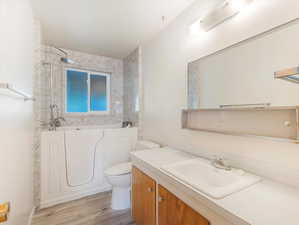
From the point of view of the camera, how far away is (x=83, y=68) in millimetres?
2922

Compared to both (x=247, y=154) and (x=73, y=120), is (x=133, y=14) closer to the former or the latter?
(x=247, y=154)

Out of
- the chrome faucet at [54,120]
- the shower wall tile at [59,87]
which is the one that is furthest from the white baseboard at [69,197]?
the chrome faucet at [54,120]

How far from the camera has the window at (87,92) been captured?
2898 mm

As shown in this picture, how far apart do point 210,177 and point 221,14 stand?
52.4 inches

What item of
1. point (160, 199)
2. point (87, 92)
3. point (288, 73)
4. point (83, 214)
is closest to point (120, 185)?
point (83, 214)

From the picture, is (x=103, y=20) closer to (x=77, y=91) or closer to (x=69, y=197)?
(x=77, y=91)

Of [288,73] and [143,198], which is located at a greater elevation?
[288,73]

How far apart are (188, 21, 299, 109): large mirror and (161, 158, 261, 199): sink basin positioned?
1.70ft

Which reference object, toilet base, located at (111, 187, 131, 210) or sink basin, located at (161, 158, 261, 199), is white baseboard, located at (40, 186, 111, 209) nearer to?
toilet base, located at (111, 187, 131, 210)

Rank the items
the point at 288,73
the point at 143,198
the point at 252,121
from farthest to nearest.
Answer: the point at 143,198
the point at 252,121
the point at 288,73

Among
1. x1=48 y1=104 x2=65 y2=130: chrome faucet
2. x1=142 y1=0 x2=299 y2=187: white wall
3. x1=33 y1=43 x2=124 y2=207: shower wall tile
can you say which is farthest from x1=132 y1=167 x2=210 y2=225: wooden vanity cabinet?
x1=48 y1=104 x2=65 y2=130: chrome faucet

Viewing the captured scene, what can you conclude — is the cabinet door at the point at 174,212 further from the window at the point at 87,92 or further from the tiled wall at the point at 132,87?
the window at the point at 87,92

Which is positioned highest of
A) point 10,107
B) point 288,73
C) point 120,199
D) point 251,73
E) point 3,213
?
point 251,73

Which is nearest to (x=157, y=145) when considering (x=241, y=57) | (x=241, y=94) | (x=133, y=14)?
(x=241, y=94)
